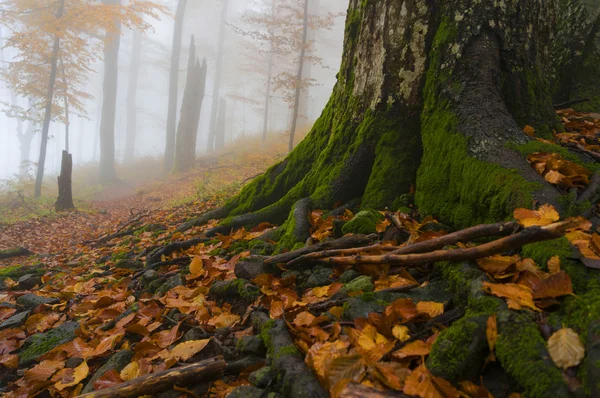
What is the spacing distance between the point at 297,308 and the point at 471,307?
2.89 feet

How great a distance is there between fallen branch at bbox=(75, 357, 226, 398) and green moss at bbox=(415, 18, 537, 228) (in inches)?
70.3

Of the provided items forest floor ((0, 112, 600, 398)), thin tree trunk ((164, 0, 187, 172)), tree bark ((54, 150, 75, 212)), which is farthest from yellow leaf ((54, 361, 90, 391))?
thin tree trunk ((164, 0, 187, 172))

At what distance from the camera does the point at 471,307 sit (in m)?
1.43

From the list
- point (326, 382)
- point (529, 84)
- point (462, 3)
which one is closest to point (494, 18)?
point (462, 3)

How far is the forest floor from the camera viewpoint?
1189mm

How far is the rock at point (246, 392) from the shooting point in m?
1.35

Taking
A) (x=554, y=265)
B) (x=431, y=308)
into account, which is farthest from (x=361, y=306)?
(x=554, y=265)

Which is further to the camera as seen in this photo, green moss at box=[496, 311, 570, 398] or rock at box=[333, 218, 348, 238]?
rock at box=[333, 218, 348, 238]

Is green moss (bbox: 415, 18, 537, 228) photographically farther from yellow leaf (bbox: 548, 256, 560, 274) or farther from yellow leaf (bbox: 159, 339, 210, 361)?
yellow leaf (bbox: 159, 339, 210, 361)

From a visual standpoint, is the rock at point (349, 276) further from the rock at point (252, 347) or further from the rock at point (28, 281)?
the rock at point (28, 281)

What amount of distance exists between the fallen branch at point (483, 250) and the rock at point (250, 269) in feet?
2.57

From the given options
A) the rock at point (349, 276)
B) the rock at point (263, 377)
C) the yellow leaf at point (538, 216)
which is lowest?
the rock at point (263, 377)

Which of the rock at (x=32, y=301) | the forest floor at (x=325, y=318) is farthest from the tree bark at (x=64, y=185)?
→ the rock at (x=32, y=301)

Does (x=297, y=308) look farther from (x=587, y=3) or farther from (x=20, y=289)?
(x=587, y=3)
